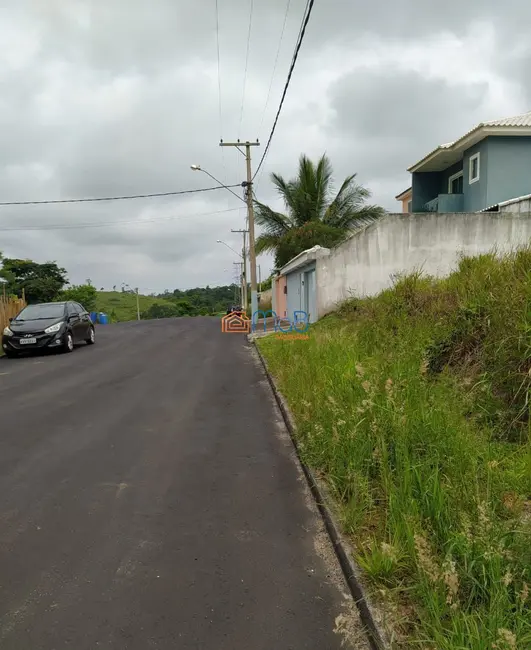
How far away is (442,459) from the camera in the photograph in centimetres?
356

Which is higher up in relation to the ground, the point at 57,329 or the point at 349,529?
the point at 57,329

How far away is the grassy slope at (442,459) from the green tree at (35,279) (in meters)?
38.0

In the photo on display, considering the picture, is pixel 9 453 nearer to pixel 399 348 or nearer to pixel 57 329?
pixel 399 348

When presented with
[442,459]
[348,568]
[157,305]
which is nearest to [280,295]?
[442,459]

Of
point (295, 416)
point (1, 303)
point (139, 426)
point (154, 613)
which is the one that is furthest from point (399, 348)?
point (1, 303)

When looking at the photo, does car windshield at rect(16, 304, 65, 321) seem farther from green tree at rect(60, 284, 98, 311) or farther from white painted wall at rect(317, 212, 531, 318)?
green tree at rect(60, 284, 98, 311)

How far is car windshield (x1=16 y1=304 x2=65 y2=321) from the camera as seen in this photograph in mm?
14070

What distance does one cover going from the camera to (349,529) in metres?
3.14

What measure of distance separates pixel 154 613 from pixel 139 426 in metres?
3.70

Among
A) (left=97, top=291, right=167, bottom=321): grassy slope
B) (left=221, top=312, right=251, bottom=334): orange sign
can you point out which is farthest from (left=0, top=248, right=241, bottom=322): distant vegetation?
(left=221, top=312, right=251, bottom=334): orange sign

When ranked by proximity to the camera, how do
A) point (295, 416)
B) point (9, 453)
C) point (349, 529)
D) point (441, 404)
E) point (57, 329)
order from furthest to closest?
point (57, 329) < point (295, 416) < point (9, 453) < point (441, 404) < point (349, 529)

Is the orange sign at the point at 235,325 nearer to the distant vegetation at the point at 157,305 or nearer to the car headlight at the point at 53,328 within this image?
the car headlight at the point at 53,328

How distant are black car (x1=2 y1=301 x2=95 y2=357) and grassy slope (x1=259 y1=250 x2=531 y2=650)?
878 centimetres

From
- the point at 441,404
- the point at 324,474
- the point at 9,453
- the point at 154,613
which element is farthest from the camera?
Answer: the point at 9,453
